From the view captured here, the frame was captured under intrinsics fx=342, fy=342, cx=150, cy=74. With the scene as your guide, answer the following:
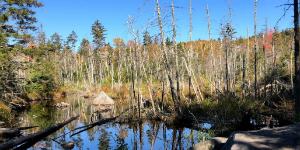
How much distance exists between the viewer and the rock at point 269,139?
596 cm

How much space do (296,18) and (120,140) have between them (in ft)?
29.2

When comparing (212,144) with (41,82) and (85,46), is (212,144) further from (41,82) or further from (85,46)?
(85,46)

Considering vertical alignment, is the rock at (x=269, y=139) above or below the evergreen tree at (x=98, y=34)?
below

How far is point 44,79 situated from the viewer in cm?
4062

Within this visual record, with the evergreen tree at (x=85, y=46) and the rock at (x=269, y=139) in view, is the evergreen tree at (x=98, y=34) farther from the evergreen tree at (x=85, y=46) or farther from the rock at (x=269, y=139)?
the rock at (x=269, y=139)

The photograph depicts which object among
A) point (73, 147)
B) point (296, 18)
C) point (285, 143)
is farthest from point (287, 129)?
point (73, 147)

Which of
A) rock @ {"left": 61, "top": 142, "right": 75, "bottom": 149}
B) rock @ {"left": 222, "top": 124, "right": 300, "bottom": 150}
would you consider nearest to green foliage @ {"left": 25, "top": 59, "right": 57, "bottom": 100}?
rock @ {"left": 61, "top": 142, "right": 75, "bottom": 149}

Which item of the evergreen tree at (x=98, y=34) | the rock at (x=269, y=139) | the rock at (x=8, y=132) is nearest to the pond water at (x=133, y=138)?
the rock at (x=8, y=132)

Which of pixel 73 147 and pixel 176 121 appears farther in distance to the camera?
pixel 176 121

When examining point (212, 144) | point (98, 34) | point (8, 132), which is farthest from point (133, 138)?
point (98, 34)

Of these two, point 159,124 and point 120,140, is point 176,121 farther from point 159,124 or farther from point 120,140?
point 120,140

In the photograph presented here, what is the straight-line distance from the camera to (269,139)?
20.6ft

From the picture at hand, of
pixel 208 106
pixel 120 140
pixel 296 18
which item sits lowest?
pixel 120 140

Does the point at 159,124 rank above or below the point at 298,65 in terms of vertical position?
below
